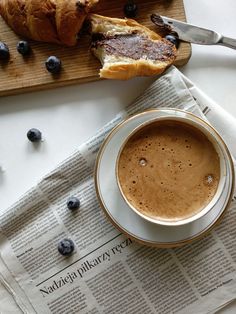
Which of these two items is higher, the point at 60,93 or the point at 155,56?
the point at 155,56

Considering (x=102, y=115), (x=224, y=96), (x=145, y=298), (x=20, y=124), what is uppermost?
(x=224, y=96)

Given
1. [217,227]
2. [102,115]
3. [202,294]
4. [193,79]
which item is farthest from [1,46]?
[202,294]

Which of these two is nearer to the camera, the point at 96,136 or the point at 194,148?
the point at 194,148

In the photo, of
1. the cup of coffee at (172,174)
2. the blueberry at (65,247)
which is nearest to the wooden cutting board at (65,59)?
the cup of coffee at (172,174)

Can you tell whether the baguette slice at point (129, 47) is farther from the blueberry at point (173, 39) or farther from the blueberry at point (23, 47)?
the blueberry at point (23, 47)

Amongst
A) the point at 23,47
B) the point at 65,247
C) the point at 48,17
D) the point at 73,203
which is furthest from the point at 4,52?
the point at 65,247

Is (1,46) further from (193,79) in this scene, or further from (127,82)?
(193,79)

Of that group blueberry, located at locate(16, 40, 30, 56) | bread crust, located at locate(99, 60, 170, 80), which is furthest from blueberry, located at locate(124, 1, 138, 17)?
blueberry, located at locate(16, 40, 30, 56)
